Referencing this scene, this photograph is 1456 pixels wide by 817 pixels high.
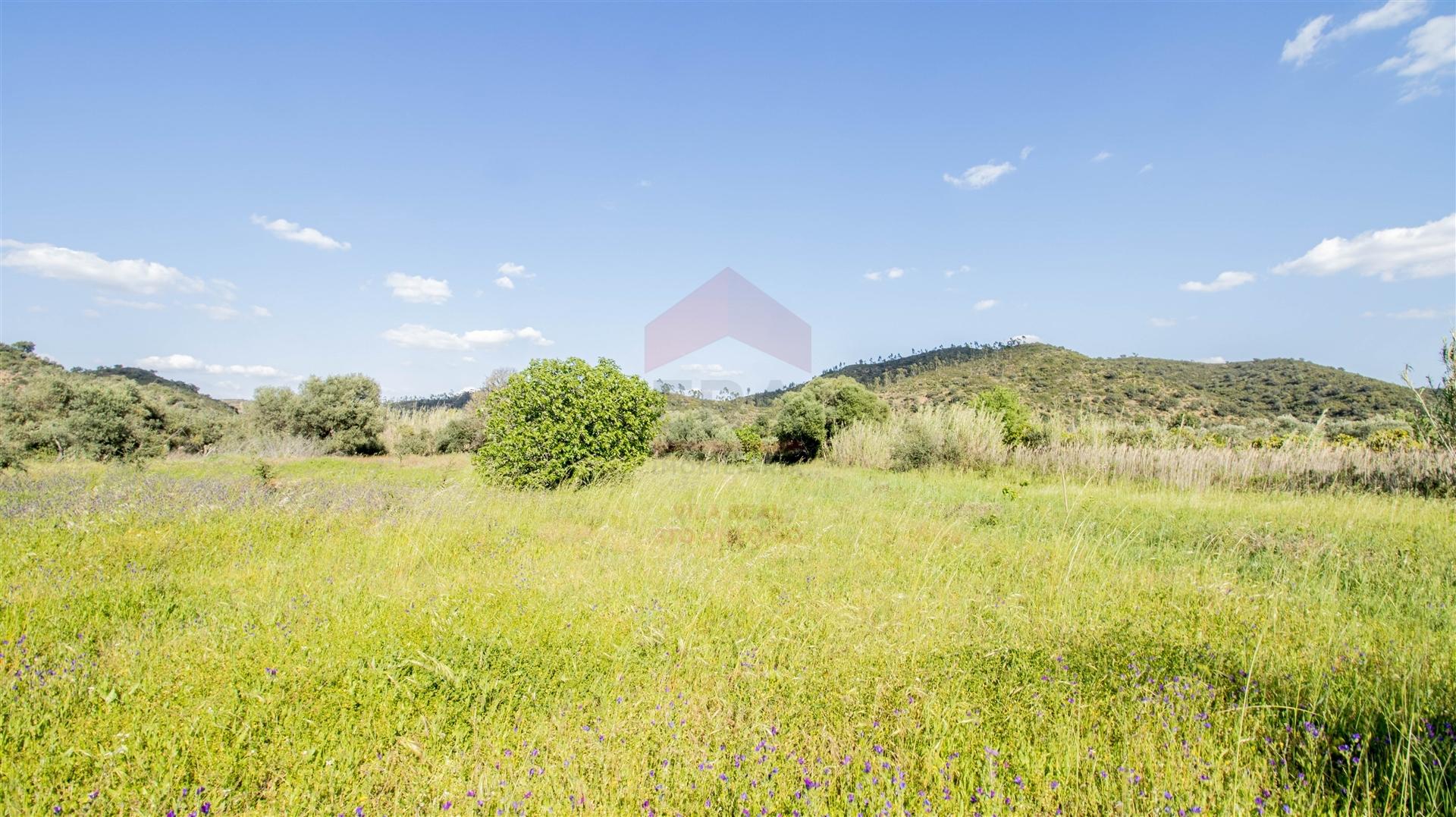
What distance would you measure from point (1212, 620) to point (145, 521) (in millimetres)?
9437

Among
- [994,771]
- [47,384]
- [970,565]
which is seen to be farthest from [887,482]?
[47,384]

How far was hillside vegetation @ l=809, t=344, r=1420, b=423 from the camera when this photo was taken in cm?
2838

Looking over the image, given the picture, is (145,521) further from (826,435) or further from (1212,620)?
(826,435)

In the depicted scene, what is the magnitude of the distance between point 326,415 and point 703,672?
26108 millimetres

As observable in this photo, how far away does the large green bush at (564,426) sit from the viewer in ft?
29.5

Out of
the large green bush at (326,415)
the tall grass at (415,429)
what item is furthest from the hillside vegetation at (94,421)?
the tall grass at (415,429)

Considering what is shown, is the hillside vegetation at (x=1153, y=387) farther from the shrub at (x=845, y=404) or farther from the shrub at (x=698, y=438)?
the shrub at (x=698, y=438)

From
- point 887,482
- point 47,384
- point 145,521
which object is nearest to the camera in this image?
point 145,521

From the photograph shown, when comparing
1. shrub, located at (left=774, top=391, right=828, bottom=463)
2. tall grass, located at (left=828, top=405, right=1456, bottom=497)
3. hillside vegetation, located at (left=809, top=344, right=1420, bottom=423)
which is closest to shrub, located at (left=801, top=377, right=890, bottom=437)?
shrub, located at (left=774, top=391, right=828, bottom=463)

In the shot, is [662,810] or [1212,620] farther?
[1212,620]

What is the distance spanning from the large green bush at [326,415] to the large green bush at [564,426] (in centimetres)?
1769

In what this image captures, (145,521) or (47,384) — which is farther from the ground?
(47,384)

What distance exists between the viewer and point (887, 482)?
39.9 feet

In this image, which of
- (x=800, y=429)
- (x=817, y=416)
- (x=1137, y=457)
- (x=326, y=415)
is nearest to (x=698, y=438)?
(x=800, y=429)
